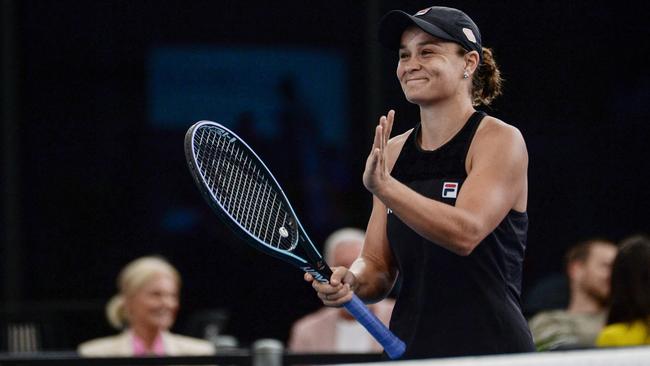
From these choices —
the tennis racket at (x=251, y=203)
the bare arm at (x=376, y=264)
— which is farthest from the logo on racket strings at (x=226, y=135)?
the bare arm at (x=376, y=264)

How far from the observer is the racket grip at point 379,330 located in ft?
9.35

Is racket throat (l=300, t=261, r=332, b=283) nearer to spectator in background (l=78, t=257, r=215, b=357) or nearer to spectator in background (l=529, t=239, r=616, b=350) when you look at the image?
spectator in background (l=529, t=239, r=616, b=350)

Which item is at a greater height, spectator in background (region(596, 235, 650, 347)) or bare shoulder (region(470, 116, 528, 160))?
bare shoulder (region(470, 116, 528, 160))

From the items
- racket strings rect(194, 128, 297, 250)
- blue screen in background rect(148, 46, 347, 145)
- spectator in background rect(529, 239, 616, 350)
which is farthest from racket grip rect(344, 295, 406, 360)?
blue screen in background rect(148, 46, 347, 145)

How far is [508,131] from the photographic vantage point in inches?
111

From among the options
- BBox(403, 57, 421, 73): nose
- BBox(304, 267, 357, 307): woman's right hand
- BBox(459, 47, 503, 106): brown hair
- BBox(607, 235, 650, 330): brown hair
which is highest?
BBox(403, 57, 421, 73): nose

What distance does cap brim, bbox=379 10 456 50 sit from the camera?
9.33 ft

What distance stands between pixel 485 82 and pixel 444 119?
23cm

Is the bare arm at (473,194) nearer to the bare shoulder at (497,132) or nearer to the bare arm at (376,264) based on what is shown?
the bare shoulder at (497,132)

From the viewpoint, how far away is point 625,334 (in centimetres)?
453

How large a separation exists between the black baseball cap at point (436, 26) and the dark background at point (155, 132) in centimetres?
376

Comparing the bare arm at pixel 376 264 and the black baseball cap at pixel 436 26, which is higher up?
the black baseball cap at pixel 436 26

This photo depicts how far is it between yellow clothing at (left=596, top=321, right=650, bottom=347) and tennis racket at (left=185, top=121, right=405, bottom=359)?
69.0 inches

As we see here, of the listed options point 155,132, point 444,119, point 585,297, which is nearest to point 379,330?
point 444,119
